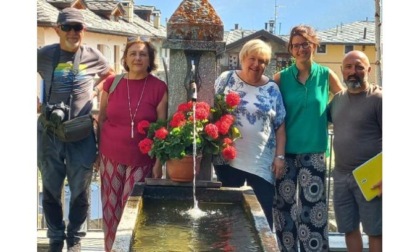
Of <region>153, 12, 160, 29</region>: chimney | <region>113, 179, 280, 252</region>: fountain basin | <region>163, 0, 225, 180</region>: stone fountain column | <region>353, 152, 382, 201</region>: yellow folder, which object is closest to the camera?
<region>113, 179, 280, 252</region>: fountain basin

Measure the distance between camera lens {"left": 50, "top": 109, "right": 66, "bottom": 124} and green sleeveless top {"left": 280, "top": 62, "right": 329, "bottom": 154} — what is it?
1516mm

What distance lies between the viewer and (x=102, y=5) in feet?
92.7

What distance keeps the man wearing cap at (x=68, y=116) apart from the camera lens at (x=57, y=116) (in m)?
0.06

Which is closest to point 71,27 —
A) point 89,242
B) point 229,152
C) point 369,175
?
point 229,152

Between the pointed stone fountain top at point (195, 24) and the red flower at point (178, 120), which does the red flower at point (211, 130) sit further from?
the pointed stone fountain top at point (195, 24)

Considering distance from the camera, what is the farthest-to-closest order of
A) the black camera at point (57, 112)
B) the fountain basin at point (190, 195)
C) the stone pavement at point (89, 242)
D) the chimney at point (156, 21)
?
the chimney at point (156, 21), the stone pavement at point (89, 242), the black camera at point (57, 112), the fountain basin at point (190, 195)

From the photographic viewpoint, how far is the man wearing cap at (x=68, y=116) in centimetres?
511

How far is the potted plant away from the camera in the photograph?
4.84m

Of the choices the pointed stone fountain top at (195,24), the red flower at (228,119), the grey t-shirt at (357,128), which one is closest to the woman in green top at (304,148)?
the grey t-shirt at (357,128)

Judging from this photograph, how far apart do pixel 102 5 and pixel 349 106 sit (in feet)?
79.6

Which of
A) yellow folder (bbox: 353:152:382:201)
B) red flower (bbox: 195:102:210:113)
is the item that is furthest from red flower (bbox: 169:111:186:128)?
yellow folder (bbox: 353:152:382:201)

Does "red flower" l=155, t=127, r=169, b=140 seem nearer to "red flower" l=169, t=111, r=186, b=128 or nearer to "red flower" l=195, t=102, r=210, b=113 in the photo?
"red flower" l=169, t=111, r=186, b=128
